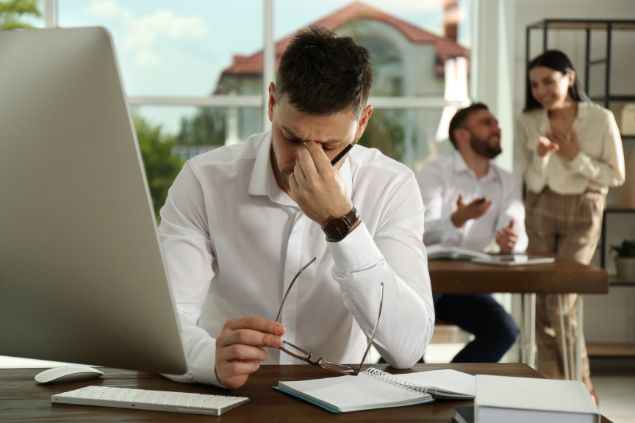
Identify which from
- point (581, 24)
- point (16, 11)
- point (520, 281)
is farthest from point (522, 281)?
point (16, 11)

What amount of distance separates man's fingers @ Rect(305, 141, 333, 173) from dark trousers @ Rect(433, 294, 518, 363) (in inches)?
62.8

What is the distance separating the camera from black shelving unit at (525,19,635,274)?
3617 millimetres

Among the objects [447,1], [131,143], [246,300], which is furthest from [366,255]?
[447,1]

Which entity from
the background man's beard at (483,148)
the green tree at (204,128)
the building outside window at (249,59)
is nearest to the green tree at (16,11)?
the building outside window at (249,59)

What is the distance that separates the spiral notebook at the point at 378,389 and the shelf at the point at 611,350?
9.92ft

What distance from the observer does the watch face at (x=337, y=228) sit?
1029 mm

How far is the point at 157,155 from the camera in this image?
160 inches

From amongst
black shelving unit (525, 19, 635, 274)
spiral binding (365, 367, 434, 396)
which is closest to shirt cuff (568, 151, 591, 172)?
black shelving unit (525, 19, 635, 274)

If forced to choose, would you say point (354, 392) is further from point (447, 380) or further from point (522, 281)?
point (522, 281)

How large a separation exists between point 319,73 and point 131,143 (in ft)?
2.22

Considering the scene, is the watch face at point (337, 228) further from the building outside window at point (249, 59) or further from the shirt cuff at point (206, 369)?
the building outside window at point (249, 59)

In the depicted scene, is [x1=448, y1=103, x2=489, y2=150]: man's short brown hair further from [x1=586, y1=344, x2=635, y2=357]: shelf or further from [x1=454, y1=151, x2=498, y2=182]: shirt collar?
[x1=586, y1=344, x2=635, y2=357]: shelf

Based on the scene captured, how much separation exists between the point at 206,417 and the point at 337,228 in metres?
0.39

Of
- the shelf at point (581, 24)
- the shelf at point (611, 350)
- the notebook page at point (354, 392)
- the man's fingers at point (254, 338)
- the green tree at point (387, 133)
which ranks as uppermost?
the shelf at point (581, 24)
